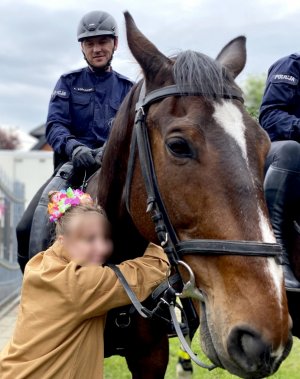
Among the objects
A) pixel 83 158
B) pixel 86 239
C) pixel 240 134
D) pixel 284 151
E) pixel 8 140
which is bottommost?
pixel 8 140

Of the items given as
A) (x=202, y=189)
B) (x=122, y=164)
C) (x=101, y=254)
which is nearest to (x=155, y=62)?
(x=122, y=164)

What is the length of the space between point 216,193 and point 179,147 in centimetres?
30

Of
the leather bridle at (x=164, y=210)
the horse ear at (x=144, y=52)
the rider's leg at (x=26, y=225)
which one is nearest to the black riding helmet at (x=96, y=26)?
the rider's leg at (x=26, y=225)

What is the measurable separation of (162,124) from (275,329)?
1099 mm

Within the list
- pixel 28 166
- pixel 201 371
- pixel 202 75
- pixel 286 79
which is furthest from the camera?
pixel 28 166

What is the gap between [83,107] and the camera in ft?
14.5

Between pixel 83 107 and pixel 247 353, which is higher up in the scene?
pixel 83 107

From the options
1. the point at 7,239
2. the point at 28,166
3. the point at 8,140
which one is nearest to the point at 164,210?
the point at 7,239

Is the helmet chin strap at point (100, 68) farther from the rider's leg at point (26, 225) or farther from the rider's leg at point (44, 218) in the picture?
the rider's leg at point (26, 225)

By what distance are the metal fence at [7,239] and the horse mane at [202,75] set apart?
7413 millimetres

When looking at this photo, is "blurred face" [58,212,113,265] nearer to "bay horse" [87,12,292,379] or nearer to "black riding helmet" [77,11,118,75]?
"bay horse" [87,12,292,379]

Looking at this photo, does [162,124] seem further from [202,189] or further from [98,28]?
[98,28]

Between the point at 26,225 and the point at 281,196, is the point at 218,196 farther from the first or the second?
the point at 26,225

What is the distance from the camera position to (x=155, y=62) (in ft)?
9.66
